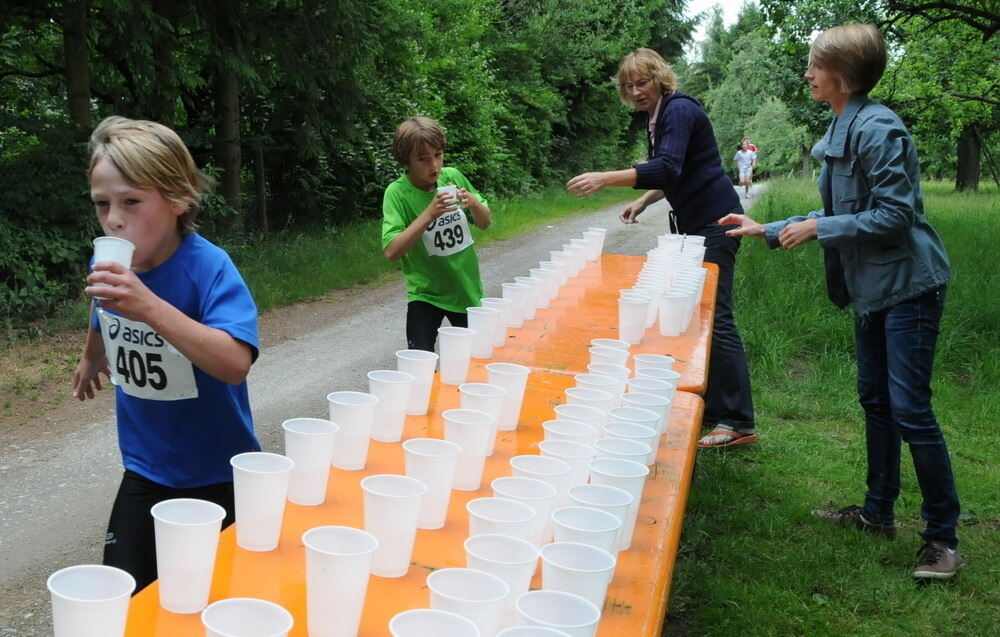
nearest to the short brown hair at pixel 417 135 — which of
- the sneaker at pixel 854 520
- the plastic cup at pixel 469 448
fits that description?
the plastic cup at pixel 469 448

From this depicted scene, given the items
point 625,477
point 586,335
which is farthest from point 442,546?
point 586,335

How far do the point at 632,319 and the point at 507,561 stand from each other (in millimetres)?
2248

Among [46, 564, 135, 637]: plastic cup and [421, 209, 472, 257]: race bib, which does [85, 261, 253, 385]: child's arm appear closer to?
[46, 564, 135, 637]: plastic cup

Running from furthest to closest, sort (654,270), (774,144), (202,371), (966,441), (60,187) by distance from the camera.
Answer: (774,144) → (60,187) → (966,441) → (654,270) → (202,371)

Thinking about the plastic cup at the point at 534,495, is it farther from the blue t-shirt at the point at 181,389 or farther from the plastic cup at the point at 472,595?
the blue t-shirt at the point at 181,389

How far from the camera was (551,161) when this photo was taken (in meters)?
28.6

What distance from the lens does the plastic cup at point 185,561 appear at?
4.85 ft

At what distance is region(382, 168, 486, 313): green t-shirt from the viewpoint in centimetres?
470

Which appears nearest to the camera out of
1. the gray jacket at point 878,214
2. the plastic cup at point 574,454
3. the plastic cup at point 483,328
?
the plastic cup at point 574,454

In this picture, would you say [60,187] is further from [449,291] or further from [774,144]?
[774,144]


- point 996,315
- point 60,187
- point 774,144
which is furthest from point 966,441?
point 774,144

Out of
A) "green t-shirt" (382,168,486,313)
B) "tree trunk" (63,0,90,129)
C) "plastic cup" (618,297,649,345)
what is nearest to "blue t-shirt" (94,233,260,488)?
"plastic cup" (618,297,649,345)

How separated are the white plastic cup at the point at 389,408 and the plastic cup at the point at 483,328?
3.21ft

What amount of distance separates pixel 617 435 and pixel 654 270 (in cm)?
249
